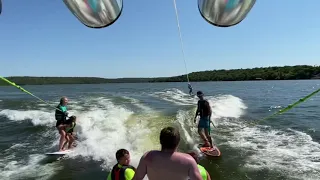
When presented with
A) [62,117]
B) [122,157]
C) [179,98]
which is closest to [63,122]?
[62,117]

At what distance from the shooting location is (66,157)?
30.8ft

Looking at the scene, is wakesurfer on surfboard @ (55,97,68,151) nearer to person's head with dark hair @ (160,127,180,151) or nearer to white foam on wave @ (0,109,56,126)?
white foam on wave @ (0,109,56,126)

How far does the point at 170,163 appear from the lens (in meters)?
3.06

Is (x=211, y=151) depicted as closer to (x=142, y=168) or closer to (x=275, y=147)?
(x=275, y=147)

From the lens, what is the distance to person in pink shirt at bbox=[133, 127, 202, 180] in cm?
303

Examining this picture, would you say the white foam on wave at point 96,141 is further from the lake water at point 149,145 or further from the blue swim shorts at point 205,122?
the blue swim shorts at point 205,122

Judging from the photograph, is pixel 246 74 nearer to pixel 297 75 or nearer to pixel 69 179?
pixel 297 75

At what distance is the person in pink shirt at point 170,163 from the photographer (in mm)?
3033

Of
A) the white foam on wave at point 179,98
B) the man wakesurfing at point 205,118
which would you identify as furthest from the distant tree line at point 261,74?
the man wakesurfing at point 205,118

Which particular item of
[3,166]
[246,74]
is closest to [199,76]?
[246,74]

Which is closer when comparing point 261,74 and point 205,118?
point 205,118

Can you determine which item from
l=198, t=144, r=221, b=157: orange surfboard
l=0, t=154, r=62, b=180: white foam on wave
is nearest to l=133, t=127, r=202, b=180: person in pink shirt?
l=0, t=154, r=62, b=180: white foam on wave

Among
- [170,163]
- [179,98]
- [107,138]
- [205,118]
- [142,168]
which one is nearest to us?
[170,163]

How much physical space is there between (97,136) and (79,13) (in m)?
7.19
